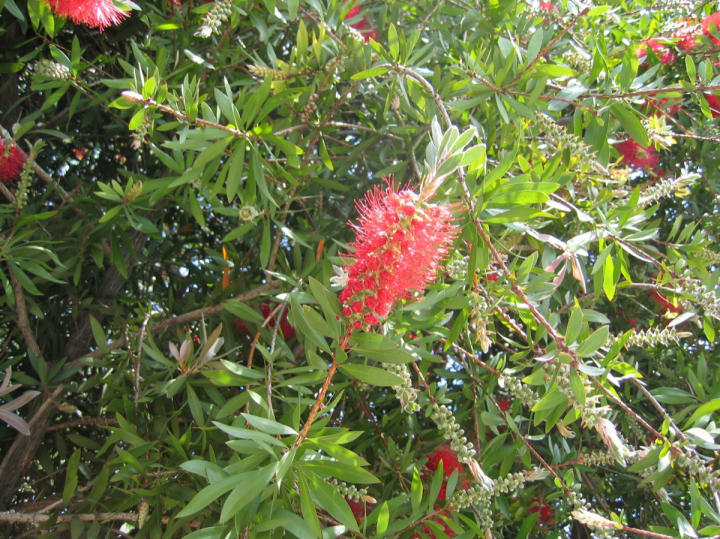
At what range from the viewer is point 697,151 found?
2395 mm

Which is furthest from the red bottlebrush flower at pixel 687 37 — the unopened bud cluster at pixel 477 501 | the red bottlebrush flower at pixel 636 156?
the unopened bud cluster at pixel 477 501

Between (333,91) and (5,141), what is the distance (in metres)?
1.01

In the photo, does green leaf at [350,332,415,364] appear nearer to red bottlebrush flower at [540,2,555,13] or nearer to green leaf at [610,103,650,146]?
green leaf at [610,103,650,146]

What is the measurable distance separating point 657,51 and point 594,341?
4.73ft

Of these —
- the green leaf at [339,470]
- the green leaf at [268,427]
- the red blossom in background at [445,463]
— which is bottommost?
the red blossom in background at [445,463]

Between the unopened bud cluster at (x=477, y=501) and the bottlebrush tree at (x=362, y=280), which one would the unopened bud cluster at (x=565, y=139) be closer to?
the bottlebrush tree at (x=362, y=280)

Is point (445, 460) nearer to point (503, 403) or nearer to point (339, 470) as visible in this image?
point (503, 403)

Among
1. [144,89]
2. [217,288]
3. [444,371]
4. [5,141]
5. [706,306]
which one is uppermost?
[144,89]

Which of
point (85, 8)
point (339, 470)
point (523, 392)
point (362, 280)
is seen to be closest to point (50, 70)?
point (85, 8)

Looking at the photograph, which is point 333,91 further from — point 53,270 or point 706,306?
point 706,306

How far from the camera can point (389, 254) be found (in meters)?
0.91

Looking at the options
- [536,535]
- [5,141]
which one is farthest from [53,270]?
[536,535]

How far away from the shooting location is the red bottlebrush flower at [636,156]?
85.7 inches

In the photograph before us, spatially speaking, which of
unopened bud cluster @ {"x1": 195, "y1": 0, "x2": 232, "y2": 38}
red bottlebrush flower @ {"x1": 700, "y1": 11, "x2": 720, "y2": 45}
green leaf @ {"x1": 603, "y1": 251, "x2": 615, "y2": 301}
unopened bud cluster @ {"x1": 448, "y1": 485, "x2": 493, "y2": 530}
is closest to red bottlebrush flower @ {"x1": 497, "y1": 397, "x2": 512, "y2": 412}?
unopened bud cluster @ {"x1": 448, "y1": 485, "x2": 493, "y2": 530}
